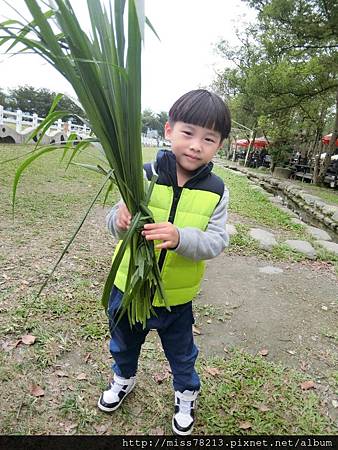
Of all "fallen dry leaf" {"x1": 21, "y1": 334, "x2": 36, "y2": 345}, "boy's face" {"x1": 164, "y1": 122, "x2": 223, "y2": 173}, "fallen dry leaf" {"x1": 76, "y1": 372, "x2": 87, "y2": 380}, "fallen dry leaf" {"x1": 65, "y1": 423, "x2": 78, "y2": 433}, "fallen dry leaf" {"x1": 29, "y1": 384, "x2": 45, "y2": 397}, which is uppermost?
"boy's face" {"x1": 164, "y1": 122, "x2": 223, "y2": 173}

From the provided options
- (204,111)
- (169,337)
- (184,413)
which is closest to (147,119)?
(204,111)

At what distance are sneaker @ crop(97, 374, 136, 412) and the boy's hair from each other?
1.18m

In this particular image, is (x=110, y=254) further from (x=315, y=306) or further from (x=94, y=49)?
(x=94, y=49)

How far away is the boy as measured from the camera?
1297mm

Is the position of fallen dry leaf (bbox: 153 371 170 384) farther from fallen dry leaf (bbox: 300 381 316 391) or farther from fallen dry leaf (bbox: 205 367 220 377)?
fallen dry leaf (bbox: 300 381 316 391)

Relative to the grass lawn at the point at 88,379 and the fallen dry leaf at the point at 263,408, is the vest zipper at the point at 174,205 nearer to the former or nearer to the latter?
the grass lawn at the point at 88,379

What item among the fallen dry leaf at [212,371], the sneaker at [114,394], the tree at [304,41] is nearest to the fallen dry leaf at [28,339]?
the sneaker at [114,394]

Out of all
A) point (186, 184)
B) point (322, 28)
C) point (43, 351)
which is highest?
point (322, 28)

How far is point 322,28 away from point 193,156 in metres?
11.0

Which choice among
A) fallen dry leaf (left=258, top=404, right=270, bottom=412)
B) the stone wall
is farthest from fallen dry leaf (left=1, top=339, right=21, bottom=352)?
the stone wall

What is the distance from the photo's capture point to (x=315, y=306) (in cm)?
294

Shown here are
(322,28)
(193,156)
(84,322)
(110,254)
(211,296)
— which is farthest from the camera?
(322,28)

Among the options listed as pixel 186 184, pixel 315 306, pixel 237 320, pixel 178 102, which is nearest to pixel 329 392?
pixel 237 320

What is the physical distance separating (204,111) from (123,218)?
0.47m
